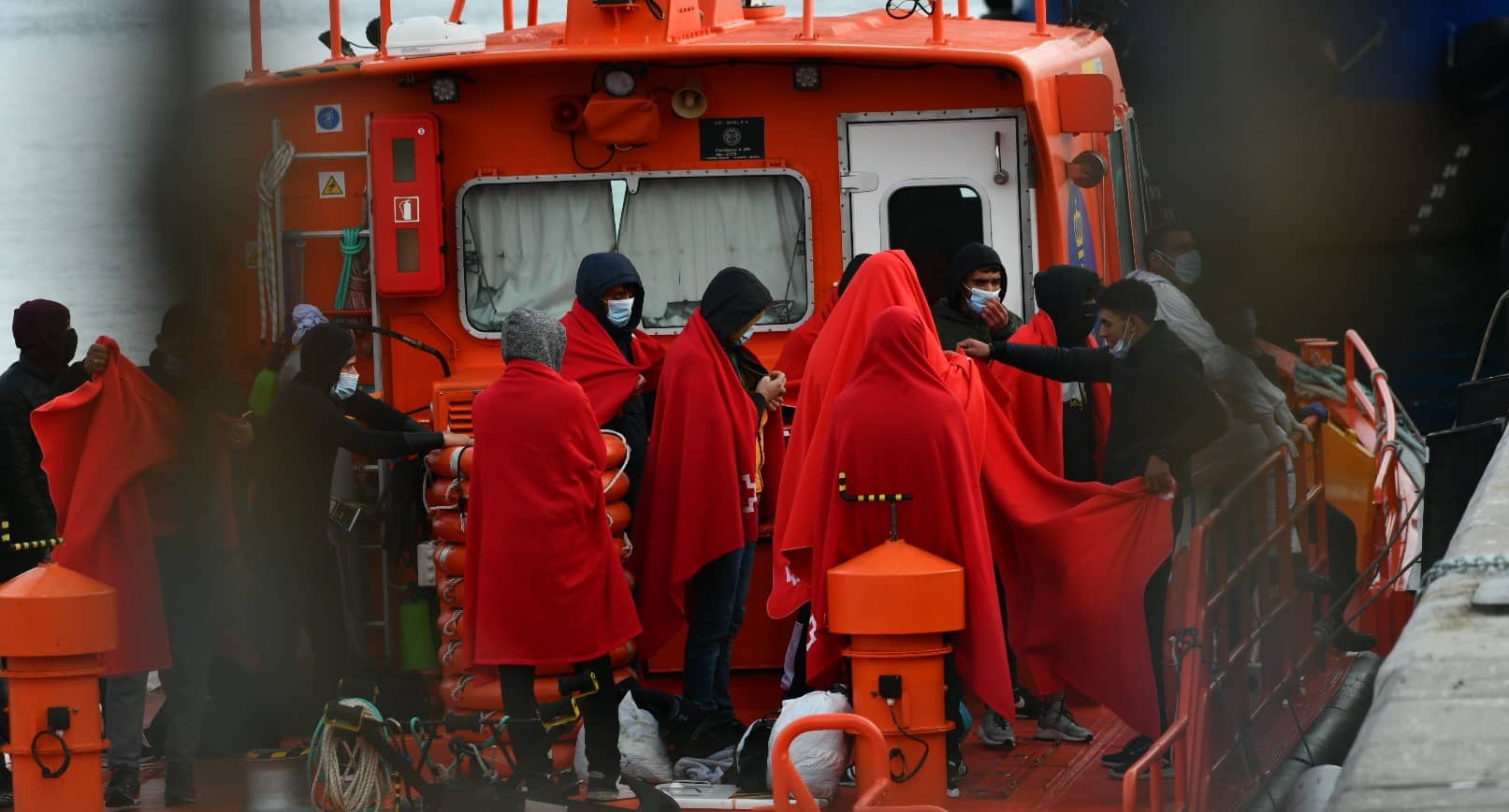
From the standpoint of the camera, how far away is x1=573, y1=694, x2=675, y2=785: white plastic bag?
554 centimetres

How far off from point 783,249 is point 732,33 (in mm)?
1168

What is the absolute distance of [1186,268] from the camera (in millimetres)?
8141

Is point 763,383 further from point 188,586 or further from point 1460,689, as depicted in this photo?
point 1460,689

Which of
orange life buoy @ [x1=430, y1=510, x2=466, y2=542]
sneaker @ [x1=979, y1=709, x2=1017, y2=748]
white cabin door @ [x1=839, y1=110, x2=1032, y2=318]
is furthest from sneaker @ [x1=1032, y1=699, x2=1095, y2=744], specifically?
orange life buoy @ [x1=430, y1=510, x2=466, y2=542]

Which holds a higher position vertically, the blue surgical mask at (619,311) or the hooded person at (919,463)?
the blue surgical mask at (619,311)

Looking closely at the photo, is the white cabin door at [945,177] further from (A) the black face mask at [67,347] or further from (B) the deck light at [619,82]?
(A) the black face mask at [67,347]

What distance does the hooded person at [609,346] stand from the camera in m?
5.87

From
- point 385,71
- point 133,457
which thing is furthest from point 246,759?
point 385,71

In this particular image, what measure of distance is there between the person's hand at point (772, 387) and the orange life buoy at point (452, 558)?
114 cm

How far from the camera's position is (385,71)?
6.82m

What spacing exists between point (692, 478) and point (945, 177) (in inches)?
68.4

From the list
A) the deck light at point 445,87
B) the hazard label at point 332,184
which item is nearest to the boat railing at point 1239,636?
the deck light at point 445,87

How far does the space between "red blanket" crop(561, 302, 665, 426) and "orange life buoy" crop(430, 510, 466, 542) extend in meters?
0.59

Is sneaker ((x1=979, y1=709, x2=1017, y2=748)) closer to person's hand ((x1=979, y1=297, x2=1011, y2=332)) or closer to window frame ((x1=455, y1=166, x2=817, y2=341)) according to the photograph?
person's hand ((x1=979, y1=297, x2=1011, y2=332))
